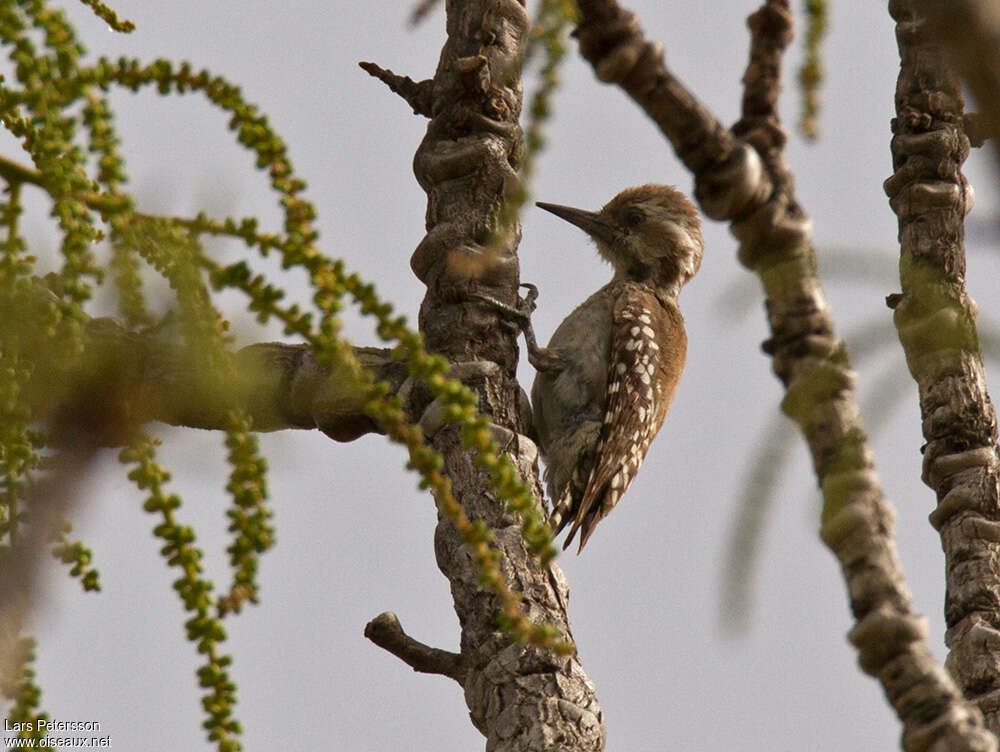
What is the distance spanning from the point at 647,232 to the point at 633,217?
13 cm

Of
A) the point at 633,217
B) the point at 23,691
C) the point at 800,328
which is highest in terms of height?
the point at 633,217

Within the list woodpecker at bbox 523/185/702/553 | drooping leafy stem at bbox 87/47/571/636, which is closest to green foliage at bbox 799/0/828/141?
drooping leafy stem at bbox 87/47/571/636

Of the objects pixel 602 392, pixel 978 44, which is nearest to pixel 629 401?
pixel 602 392

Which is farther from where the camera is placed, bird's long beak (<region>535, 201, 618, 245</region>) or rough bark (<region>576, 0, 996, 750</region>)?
bird's long beak (<region>535, 201, 618, 245</region>)

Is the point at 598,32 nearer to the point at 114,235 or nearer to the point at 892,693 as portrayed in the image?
the point at 114,235

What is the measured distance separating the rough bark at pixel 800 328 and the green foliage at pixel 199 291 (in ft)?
0.92

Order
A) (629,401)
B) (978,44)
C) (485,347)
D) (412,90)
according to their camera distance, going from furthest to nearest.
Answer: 1. (629,401)
2. (412,90)
3. (485,347)
4. (978,44)

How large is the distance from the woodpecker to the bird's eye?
1.31 feet

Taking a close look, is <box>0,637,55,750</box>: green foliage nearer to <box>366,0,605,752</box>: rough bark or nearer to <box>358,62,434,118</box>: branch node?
<box>366,0,605,752</box>: rough bark

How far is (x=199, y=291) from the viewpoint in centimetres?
173

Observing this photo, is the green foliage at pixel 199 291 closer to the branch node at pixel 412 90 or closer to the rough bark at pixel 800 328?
the rough bark at pixel 800 328

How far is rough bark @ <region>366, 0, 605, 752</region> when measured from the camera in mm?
3340

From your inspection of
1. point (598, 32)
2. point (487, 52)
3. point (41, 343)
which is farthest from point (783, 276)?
point (487, 52)

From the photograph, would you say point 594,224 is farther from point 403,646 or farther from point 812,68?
point 812,68
